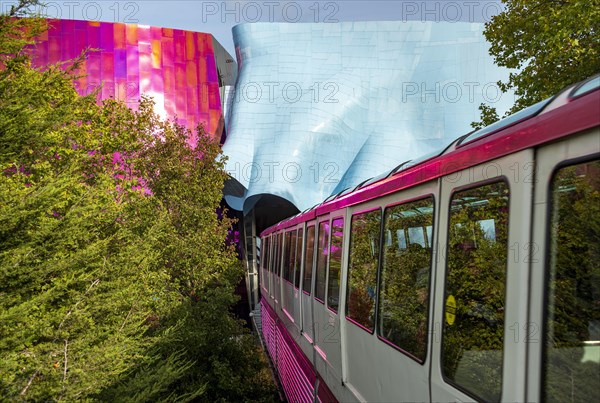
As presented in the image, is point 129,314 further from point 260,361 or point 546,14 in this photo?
point 546,14

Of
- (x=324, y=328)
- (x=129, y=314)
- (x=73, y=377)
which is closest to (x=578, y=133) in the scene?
(x=324, y=328)

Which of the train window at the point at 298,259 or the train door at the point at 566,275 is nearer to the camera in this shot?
the train door at the point at 566,275

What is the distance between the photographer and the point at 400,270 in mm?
3975

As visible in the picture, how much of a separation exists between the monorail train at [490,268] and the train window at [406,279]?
1 centimetres

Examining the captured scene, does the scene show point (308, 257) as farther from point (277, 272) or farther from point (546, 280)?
point (546, 280)

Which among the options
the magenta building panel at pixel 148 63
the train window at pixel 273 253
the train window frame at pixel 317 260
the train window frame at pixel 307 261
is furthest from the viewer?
the magenta building panel at pixel 148 63

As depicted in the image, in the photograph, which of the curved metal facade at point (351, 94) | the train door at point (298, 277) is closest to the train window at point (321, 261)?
the train door at point (298, 277)

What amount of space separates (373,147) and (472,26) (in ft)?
38.0

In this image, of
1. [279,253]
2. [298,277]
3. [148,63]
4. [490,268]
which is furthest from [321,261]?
[148,63]

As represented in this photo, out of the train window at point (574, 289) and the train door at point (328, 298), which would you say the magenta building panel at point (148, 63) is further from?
the train window at point (574, 289)

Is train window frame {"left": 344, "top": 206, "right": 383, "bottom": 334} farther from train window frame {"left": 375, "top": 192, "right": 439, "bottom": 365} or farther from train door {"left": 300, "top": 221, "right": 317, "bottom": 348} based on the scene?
train door {"left": 300, "top": 221, "right": 317, "bottom": 348}

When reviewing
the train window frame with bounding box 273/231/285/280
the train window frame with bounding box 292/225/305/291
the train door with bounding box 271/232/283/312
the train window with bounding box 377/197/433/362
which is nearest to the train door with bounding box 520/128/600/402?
the train window with bounding box 377/197/433/362

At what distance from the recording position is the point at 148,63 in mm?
35719

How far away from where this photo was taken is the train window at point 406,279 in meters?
3.46
